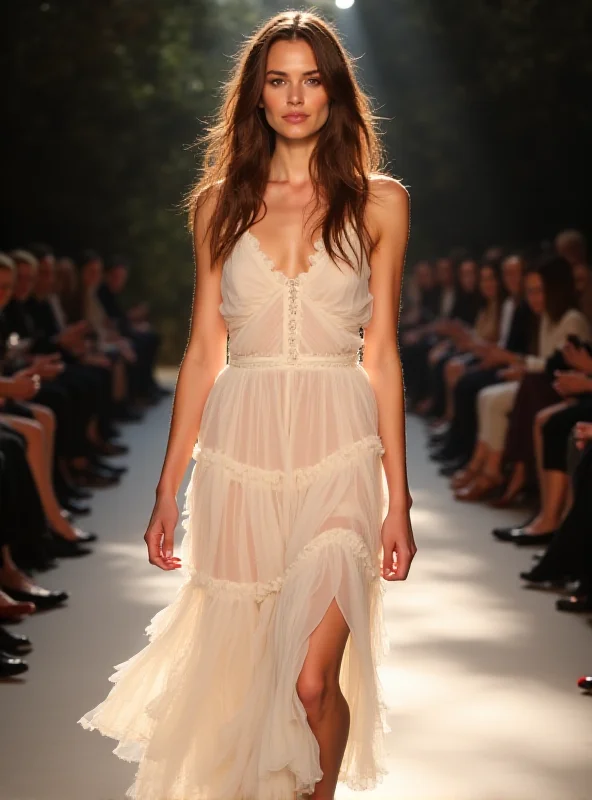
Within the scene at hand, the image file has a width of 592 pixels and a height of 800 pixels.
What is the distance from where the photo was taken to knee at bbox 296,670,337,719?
3.22m

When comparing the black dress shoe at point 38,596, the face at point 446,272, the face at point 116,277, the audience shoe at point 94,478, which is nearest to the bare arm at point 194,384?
the black dress shoe at point 38,596

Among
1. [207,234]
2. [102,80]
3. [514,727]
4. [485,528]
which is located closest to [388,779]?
[514,727]

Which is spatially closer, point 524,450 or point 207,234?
point 207,234

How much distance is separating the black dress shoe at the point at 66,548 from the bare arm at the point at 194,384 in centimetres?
417

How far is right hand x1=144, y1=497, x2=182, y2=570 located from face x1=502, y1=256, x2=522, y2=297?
7.41 meters

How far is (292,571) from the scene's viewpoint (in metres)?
3.35

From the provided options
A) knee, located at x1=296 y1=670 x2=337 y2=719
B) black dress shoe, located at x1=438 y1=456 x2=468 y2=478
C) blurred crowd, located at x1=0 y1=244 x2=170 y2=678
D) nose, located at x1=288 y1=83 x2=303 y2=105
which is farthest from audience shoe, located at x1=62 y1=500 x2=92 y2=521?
knee, located at x1=296 y1=670 x2=337 y2=719

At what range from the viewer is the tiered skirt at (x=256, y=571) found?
3375 mm

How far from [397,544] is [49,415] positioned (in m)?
5.12

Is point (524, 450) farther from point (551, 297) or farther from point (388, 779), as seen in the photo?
point (388, 779)

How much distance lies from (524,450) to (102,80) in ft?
30.5

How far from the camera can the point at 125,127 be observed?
19.7 m

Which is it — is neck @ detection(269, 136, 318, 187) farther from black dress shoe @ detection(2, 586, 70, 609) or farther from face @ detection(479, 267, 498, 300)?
face @ detection(479, 267, 498, 300)

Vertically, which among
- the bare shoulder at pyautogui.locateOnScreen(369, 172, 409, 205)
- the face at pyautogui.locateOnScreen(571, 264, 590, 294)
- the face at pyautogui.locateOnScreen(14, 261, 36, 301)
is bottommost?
the face at pyautogui.locateOnScreen(14, 261, 36, 301)
